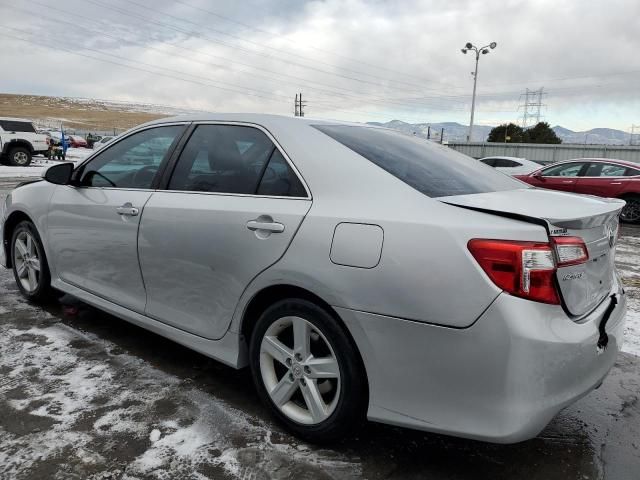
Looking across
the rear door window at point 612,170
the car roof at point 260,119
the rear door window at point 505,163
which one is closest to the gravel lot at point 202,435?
the car roof at point 260,119

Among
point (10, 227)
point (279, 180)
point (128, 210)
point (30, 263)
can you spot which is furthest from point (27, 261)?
point (279, 180)

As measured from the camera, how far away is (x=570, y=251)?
6.55 ft

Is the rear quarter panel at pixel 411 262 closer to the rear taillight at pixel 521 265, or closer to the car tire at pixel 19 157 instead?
the rear taillight at pixel 521 265

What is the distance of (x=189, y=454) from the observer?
2.34 metres

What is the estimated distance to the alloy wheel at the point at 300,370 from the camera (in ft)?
7.59

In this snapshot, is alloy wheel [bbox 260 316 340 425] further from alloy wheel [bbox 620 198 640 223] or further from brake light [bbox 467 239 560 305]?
alloy wheel [bbox 620 198 640 223]

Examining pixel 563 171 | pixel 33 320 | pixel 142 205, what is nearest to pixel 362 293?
pixel 142 205

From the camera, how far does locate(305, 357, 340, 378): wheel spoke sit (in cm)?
225

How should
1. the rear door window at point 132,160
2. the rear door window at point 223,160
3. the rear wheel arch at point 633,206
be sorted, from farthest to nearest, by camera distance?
1. the rear wheel arch at point 633,206
2. the rear door window at point 132,160
3. the rear door window at point 223,160

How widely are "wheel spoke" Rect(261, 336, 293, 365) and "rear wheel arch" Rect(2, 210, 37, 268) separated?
2737 millimetres

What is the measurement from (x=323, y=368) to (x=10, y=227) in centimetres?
348

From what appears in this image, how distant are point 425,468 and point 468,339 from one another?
0.76 metres

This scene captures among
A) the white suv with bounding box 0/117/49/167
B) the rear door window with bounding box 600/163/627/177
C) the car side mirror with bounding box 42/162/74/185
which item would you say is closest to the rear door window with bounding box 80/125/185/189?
the car side mirror with bounding box 42/162/74/185

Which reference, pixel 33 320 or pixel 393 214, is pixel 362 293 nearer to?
pixel 393 214
